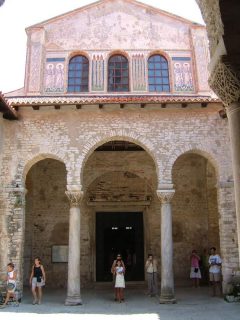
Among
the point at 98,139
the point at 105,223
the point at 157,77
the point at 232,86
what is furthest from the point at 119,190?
the point at 232,86

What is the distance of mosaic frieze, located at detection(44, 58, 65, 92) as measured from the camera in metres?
15.5

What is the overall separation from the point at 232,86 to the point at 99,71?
1189 centimetres

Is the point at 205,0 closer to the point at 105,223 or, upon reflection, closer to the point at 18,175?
the point at 18,175

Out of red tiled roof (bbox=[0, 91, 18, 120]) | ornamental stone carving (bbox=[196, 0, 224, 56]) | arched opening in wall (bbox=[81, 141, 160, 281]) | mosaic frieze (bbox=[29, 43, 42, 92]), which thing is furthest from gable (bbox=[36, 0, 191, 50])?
ornamental stone carving (bbox=[196, 0, 224, 56])

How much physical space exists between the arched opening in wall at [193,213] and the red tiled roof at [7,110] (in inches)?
283

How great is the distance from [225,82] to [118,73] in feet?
38.9

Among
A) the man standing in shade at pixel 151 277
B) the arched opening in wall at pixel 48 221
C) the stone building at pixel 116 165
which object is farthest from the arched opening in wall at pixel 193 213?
the arched opening in wall at pixel 48 221

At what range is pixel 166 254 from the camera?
11.6 m

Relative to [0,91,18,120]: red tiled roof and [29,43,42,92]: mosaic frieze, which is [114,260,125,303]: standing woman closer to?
[0,91,18,120]: red tiled roof

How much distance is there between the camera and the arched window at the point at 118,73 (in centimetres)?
1567

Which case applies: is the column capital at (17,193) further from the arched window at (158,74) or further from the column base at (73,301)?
the arched window at (158,74)

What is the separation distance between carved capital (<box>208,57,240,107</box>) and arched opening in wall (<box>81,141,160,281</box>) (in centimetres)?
1061

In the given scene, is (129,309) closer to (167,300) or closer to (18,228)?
(167,300)

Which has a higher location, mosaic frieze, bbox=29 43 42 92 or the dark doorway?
mosaic frieze, bbox=29 43 42 92
